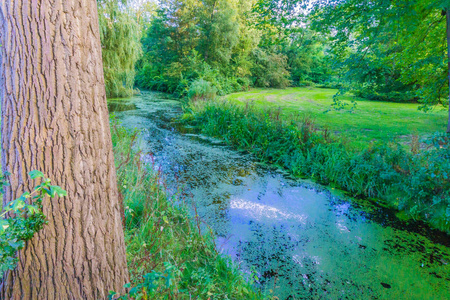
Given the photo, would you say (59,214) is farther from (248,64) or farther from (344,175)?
(248,64)

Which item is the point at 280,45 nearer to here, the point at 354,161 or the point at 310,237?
the point at 354,161

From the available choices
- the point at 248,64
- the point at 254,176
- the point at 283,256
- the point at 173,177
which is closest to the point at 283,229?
the point at 283,256

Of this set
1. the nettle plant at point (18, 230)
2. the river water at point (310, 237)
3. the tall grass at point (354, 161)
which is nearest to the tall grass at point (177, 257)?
the river water at point (310, 237)

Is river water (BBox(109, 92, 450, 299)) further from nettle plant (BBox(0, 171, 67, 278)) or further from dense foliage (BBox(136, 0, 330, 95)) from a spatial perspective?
dense foliage (BBox(136, 0, 330, 95))

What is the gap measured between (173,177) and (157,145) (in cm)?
196

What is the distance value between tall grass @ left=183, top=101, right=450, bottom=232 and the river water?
311 millimetres

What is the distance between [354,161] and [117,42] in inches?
429

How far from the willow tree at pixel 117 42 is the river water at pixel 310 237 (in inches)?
336

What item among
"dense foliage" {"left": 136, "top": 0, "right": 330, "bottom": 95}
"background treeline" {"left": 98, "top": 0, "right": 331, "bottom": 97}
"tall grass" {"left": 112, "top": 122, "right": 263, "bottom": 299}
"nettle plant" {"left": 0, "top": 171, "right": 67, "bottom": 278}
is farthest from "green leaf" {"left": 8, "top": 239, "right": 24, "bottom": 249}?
"dense foliage" {"left": 136, "top": 0, "right": 330, "bottom": 95}

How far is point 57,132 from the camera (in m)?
1.18

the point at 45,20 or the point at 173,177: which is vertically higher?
the point at 45,20

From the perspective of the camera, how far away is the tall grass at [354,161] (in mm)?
3336

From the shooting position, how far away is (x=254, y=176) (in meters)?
4.84

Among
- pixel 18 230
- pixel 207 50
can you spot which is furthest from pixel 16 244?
pixel 207 50
